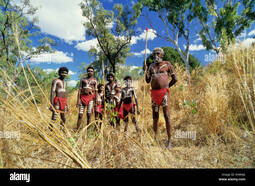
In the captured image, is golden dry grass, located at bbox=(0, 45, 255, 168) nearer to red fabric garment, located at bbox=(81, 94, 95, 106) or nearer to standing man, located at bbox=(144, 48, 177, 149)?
standing man, located at bbox=(144, 48, 177, 149)

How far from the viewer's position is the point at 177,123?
374 cm

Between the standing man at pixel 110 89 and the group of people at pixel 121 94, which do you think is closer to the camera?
the group of people at pixel 121 94

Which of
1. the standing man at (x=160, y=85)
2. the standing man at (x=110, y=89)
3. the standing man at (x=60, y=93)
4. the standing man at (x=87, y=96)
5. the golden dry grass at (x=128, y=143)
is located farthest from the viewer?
the standing man at (x=110, y=89)

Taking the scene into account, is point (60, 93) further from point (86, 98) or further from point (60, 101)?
point (86, 98)

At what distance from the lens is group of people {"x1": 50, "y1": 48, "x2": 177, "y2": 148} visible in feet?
8.38

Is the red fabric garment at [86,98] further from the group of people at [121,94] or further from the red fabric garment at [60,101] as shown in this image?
the red fabric garment at [60,101]

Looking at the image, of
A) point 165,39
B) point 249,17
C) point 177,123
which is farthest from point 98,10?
point 177,123

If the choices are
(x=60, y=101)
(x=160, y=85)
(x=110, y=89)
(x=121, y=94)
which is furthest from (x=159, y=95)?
(x=60, y=101)

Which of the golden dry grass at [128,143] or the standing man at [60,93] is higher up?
the standing man at [60,93]

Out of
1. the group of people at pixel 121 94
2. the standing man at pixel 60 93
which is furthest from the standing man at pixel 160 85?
the standing man at pixel 60 93

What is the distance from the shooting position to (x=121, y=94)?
3.66 metres

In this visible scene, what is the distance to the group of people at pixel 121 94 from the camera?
2555 millimetres
